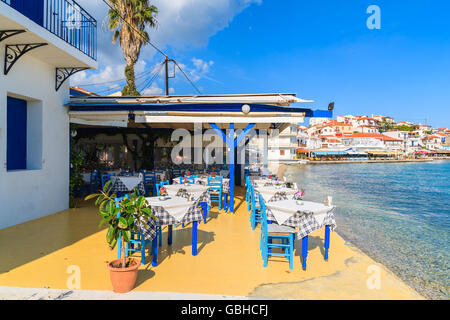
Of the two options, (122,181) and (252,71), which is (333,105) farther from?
(252,71)

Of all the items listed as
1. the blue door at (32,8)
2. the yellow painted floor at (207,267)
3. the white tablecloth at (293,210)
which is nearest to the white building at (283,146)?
the blue door at (32,8)

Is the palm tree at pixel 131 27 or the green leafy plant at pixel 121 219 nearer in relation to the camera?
the green leafy plant at pixel 121 219

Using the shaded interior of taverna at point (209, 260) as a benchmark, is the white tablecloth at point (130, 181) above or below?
above

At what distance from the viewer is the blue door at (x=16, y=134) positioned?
22.3 feet

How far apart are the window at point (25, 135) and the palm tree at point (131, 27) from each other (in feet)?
43.0

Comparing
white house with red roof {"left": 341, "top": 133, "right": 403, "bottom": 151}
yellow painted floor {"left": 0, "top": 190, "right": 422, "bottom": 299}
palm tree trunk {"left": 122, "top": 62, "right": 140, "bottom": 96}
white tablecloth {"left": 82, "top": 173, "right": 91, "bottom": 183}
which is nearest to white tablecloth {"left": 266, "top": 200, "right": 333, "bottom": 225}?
yellow painted floor {"left": 0, "top": 190, "right": 422, "bottom": 299}

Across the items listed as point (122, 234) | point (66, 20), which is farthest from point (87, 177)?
point (122, 234)

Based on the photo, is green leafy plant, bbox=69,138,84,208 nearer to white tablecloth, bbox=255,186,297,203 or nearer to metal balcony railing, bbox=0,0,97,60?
metal balcony railing, bbox=0,0,97,60

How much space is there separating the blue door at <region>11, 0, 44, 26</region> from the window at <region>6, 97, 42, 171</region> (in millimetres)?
1986

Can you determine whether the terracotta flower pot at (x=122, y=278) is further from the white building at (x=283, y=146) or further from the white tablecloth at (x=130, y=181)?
the white building at (x=283, y=146)

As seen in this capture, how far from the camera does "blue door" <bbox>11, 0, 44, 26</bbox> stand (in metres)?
6.18

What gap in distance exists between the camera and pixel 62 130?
8.12m

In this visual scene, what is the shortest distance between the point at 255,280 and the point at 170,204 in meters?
1.75

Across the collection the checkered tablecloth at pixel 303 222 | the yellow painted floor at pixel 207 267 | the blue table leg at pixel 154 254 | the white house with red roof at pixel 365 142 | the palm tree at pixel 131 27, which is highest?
the palm tree at pixel 131 27
